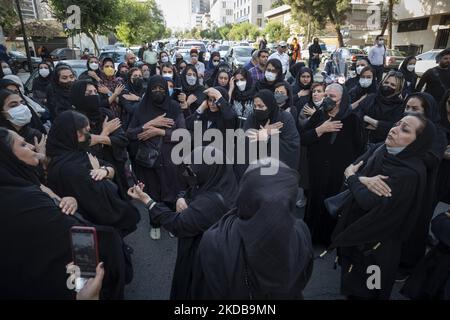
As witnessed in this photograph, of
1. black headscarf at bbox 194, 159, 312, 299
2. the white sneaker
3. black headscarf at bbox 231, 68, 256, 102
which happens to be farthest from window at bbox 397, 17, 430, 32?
black headscarf at bbox 194, 159, 312, 299

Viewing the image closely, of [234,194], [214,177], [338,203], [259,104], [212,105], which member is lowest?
[338,203]

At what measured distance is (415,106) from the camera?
11.9ft

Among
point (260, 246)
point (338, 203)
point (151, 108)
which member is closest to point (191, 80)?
point (151, 108)

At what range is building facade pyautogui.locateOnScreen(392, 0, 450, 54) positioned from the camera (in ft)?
78.0

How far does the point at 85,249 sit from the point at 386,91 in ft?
13.7

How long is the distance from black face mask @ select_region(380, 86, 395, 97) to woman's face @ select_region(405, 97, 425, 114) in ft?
2.47

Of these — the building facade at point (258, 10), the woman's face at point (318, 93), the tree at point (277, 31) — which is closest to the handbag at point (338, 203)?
the woman's face at point (318, 93)

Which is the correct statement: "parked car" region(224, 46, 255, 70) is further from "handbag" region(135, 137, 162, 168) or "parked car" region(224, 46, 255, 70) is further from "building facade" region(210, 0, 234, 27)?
"building facade" region(210, 0, 234, 27)

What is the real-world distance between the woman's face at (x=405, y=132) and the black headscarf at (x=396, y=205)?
0.13ft

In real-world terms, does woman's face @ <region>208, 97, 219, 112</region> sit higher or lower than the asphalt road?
higher

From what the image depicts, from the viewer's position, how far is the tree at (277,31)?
4391 cm

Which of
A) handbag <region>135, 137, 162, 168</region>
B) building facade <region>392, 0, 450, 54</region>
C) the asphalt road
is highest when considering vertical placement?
building facade <region>392, 0, 450, 54</region>

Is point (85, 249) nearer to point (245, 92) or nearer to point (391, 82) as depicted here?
point (245, 92)

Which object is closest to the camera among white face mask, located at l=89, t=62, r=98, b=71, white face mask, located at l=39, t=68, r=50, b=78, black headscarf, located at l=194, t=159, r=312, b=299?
black headscarf, located at l=194, t=159, r=312, b=299
